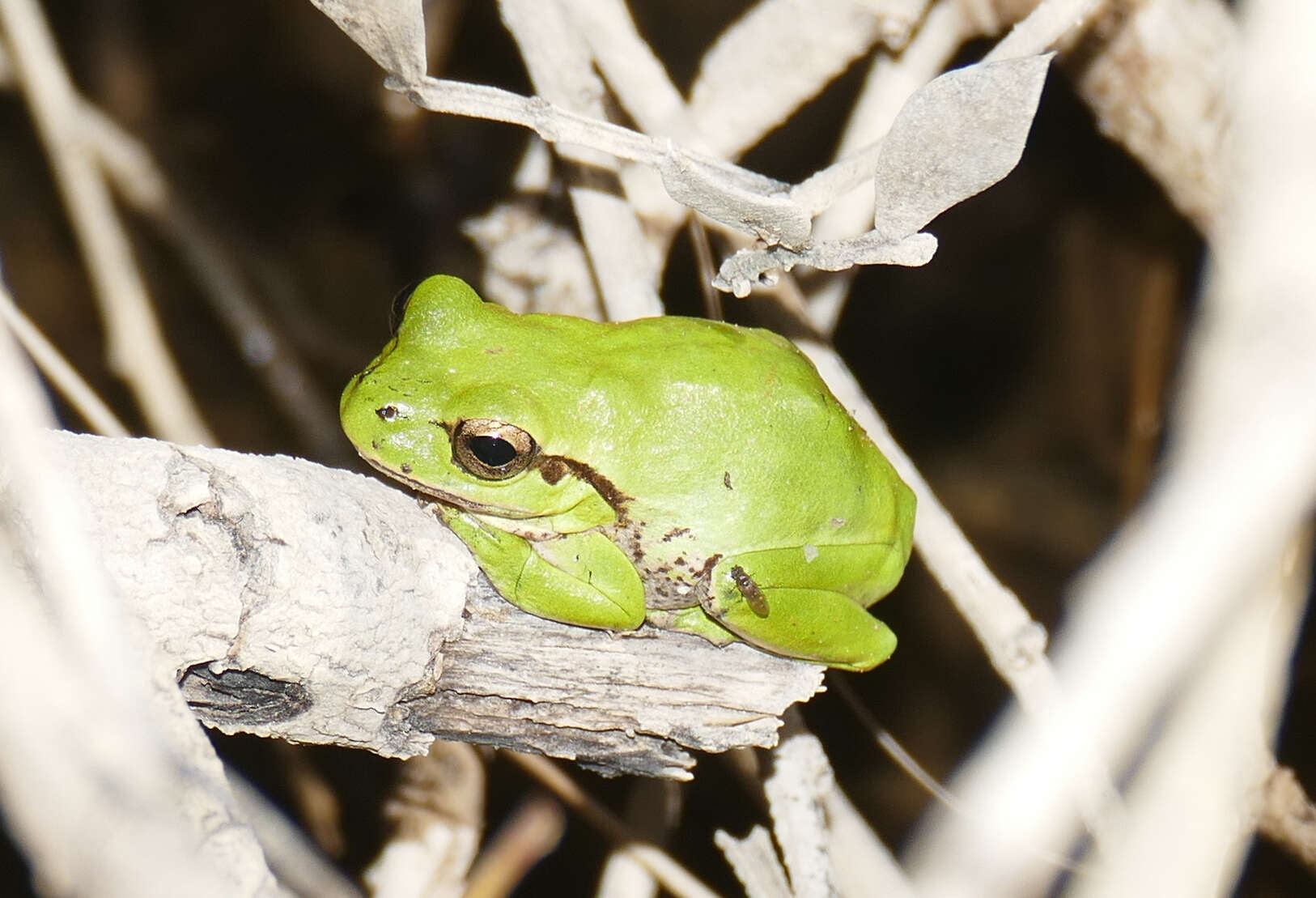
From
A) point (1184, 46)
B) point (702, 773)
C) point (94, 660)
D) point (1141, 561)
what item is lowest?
point (702, 773)

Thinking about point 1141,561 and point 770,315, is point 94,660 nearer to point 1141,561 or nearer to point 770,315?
point 1141,561

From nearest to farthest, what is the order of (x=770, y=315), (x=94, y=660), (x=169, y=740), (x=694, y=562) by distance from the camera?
(x=94, y=660) < (x=169, y=740) < (x=694, y=562) < (x=770, y=315)

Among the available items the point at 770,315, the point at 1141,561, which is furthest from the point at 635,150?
the point at 1141,561

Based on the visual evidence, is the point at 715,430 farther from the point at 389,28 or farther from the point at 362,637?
the point at 389,28

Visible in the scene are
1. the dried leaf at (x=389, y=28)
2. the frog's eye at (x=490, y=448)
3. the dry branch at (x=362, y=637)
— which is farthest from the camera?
the frog's eye at (x=490, y=448)

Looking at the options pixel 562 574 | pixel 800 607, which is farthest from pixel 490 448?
pixel 800 607

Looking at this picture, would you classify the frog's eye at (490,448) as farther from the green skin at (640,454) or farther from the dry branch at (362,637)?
the dry branch at (362,637)

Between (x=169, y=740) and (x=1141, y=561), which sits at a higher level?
(x=1141, y=561)

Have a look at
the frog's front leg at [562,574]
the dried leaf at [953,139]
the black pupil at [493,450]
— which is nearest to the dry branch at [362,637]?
the frog's front leg at [562,574]

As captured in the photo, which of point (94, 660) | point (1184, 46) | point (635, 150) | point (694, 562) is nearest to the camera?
point (94, 660)
